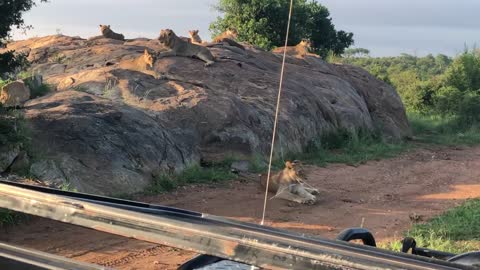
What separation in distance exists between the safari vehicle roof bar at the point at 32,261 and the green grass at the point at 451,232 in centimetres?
448

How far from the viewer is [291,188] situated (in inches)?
348

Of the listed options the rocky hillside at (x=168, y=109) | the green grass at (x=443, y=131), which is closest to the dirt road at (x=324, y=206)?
the rocky hillside at (x=168, y=109)

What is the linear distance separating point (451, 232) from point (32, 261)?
6.00 metres

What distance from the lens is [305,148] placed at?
13625 mm

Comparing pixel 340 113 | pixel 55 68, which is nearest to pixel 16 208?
pixel 55 68

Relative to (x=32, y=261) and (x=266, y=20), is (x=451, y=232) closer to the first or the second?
(x=32, y=261)

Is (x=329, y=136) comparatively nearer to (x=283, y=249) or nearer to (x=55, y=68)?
(x=55, y=68)

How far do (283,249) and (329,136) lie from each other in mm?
13713

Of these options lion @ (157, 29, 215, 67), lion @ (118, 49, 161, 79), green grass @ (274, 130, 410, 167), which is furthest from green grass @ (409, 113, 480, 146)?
lion @ (118, 49, 161, 79)

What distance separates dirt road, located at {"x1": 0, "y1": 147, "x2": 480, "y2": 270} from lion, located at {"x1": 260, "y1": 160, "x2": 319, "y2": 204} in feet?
0.54

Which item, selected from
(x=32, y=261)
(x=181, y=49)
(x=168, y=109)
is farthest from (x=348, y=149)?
(x=32, y=261)

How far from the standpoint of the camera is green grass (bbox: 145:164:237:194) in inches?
346

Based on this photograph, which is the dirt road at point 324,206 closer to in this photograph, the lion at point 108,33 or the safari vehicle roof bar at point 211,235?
the safari vehicle roof bar at point 211,235

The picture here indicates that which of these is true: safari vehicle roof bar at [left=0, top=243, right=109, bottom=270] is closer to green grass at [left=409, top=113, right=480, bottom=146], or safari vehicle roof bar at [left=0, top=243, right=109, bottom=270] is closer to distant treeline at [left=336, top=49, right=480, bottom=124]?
green grass at [left=409, top=113, right=480, bottom=146]
